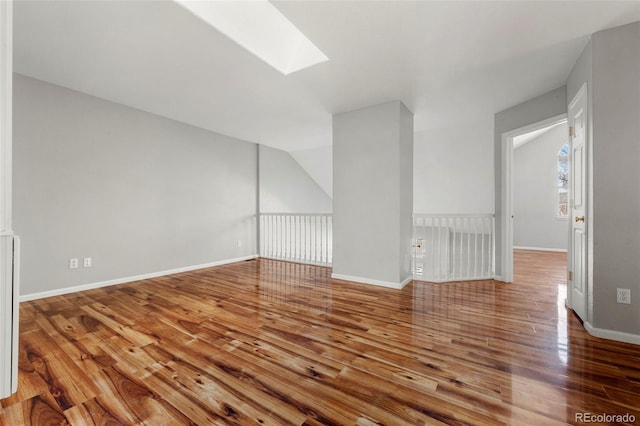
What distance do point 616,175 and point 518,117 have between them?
182 cm

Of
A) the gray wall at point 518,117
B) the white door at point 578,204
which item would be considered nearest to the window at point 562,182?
the gray wall at point 518,117

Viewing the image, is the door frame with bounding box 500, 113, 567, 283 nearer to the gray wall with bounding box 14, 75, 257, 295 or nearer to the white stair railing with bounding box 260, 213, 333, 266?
the white stair railing with bounding box 260, 213, 333, 266

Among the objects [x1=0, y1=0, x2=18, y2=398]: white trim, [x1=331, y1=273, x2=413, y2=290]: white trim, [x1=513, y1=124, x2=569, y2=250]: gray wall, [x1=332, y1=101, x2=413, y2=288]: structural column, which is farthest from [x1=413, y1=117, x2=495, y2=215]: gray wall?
[x1=0, y1=0, x2=18, y2=398]: white trim

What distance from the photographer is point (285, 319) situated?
8.14ft

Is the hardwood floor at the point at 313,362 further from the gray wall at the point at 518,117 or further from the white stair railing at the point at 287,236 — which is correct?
the white stair railing at the point at 287,236

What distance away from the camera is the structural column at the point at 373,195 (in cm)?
349

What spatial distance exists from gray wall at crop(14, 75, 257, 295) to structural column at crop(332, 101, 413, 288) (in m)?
2.37

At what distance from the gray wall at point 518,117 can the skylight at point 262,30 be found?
279 cm

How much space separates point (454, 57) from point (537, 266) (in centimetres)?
427

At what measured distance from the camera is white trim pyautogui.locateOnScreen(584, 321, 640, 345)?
2.03m

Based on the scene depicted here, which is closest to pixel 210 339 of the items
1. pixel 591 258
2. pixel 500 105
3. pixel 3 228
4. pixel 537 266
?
pixel 3 228

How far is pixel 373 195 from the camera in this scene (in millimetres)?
3646

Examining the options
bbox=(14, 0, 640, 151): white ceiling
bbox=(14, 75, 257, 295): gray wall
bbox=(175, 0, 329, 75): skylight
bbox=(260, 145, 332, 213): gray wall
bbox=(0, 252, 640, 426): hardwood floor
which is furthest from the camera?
bbox=(260, 145, 332, 213): gray wall

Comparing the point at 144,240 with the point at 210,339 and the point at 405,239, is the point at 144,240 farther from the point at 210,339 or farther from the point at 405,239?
the point at 405,239
